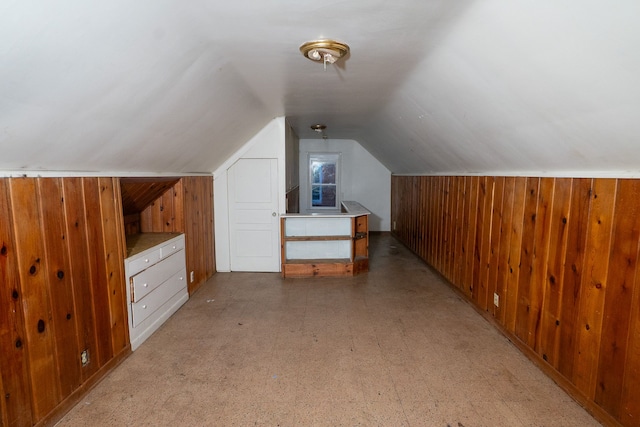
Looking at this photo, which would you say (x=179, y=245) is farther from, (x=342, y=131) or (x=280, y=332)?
(x=342, y=131)

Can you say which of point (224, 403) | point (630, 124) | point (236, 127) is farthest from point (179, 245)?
point (630, 124)

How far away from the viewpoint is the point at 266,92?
3049 millimetres

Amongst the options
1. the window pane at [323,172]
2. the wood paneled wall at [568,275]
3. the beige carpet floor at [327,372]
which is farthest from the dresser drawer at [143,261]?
the window pane at [323,172]

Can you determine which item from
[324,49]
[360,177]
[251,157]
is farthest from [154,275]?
[360,177]

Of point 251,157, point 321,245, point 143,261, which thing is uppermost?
point 251,157

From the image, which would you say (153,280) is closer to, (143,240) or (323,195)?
(143,240)

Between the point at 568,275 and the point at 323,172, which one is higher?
the point at 323,172

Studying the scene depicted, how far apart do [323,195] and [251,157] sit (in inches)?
135

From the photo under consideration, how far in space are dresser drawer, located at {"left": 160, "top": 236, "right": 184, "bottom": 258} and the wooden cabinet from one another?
1.31m

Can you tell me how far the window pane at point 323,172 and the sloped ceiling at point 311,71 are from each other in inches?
186

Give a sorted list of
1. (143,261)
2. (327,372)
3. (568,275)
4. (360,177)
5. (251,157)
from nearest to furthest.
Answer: (568,275) → (327,372) → (143,261) → (251,157) → (360,177)

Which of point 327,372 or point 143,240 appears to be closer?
point 327,372

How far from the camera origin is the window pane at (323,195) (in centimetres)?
773

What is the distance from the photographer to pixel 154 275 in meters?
3.00
